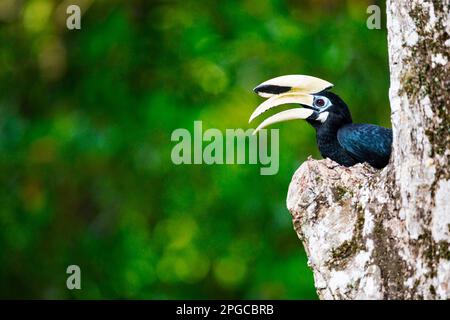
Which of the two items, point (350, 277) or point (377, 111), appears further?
point (377, 111)

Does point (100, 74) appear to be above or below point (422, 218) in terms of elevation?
above

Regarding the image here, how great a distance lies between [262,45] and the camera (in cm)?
664

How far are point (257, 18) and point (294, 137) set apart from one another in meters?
0.97

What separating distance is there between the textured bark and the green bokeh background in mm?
3653

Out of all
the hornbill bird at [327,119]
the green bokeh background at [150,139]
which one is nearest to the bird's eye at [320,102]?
the hornbill bird at [327,119]

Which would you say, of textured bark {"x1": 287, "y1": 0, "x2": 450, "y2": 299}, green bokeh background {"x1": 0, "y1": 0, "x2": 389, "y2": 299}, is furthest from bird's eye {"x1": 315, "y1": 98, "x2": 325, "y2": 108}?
green bokeh background {"x1": 0, "y1": 0, "x2": 389, "y2": 299}

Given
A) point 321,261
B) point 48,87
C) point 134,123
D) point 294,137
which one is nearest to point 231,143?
point 294,137

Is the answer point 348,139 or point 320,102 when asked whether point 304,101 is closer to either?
point 320,102

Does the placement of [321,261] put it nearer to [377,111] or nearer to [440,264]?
[440,264]

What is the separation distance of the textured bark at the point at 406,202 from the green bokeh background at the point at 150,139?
3653 millimetres

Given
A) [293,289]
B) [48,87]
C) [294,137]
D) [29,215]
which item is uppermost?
[48,87]

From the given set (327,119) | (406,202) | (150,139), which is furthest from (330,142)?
(150,139)

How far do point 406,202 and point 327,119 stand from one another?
1.02 meters

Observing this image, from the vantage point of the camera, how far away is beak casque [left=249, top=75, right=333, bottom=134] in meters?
3.42
